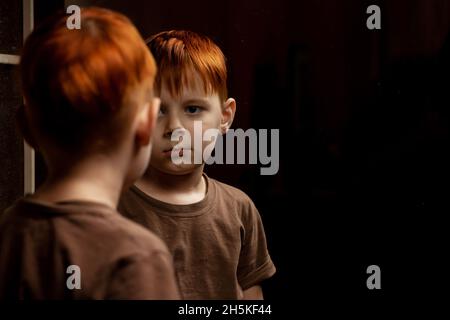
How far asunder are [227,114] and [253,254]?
190mm

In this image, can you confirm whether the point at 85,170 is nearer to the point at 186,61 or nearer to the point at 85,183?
the point at 85,183

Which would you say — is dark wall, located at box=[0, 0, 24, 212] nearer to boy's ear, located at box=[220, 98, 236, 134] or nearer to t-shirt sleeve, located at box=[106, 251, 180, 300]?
boy's ear, located at box=[220, 98, 236, 134]

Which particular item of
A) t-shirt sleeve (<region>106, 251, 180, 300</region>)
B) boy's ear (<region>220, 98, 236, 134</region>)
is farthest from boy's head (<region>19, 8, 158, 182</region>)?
boy's ear (<region>220, 98, 236, 134</region>)

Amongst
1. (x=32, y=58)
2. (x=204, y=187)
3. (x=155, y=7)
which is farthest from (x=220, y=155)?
(x=32, y=58)

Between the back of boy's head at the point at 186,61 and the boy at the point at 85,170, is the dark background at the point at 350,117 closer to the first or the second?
the back of boy's head at the point at 186,61

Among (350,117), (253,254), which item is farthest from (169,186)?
(350,117)

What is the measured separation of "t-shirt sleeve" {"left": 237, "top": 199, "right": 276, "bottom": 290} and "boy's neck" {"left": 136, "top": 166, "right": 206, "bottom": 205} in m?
0.07

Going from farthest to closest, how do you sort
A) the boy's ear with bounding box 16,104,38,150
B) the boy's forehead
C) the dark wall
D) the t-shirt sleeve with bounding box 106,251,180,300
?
the dark wall, the boy's forehead, the boy's ear with bounding box 16,104,38,150, the t-shirt sleeve with bounding box 106,251,180,300

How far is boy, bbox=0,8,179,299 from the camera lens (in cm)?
→ 51

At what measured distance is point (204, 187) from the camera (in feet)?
2.60

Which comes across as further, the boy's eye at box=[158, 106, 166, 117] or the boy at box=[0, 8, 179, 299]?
the boy's eye at box=[158, 106, 166, 117]

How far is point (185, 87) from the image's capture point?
721mm

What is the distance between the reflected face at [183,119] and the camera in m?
0.72
